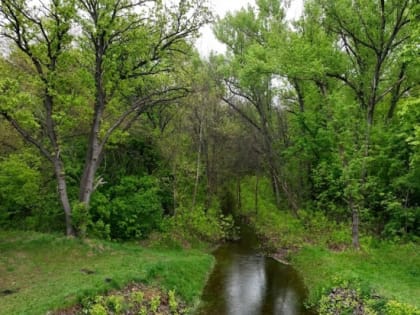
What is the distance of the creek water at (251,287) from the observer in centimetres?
1363

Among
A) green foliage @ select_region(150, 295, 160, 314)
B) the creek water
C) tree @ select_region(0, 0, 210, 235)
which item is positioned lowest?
the creek water

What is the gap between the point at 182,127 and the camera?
24.1 meters

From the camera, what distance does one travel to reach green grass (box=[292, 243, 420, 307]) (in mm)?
12877

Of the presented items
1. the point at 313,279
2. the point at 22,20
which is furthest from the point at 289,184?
the point at 22,20

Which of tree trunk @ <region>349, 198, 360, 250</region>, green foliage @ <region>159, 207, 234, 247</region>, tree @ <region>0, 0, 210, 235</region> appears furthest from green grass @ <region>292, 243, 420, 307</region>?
tree @ <region>0, 0, 210, 235</region>

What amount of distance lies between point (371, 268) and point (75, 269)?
11.7 meters

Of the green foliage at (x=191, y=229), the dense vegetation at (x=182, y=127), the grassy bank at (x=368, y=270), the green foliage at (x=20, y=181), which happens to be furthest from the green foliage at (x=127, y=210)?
the grassy bank at (x=368, y=270)

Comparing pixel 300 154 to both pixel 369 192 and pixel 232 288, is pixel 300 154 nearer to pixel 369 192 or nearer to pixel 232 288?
pixel 369 192

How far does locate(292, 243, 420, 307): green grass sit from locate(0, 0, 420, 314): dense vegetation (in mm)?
88

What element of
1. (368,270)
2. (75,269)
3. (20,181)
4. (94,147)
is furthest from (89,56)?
(368,270)

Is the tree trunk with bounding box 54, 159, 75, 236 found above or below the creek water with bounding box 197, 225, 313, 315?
above

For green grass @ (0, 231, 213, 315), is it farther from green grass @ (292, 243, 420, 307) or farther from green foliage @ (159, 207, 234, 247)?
green grass @ (292, 243, 420, 307)

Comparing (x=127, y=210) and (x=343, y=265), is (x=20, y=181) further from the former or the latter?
(x=343, y=265)

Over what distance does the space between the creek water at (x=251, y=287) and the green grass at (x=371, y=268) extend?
75 centimetres
